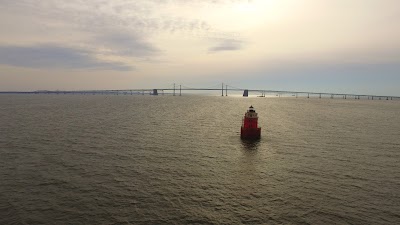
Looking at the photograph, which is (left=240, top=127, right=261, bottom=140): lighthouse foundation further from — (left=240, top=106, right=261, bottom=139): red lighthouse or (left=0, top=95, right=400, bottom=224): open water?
(left=0, top=95, right=400, bottom=224): open water

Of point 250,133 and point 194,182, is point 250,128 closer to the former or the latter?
point 250,133

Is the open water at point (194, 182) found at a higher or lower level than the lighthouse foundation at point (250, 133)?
lower

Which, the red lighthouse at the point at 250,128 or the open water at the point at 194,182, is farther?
the red lighthouse at the point at 250,128

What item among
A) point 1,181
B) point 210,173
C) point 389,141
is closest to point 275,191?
point 210,173

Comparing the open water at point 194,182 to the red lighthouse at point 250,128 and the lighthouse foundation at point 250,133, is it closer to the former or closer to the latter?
the lighthouse foundation at point 250,133

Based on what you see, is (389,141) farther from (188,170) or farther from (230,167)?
(188,170)

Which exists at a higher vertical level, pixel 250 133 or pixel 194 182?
pixel 250 133

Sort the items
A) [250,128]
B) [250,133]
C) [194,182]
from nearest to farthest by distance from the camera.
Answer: [194,182] < [250,133] < [250,128]

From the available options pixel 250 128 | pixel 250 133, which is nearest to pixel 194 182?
pixel 250 133

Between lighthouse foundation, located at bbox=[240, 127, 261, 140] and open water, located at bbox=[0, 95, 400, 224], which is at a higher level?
lighthouse foundation, located at bbox=[240, 127, 261, 140]

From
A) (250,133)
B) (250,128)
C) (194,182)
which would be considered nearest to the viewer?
(194,182)

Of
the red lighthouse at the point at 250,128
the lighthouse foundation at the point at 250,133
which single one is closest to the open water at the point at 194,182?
the lighthouse foundation at the point at 250,133

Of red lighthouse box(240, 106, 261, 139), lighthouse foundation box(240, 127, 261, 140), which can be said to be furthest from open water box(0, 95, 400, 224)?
red lighthouse box(240, 106, 261, 139)

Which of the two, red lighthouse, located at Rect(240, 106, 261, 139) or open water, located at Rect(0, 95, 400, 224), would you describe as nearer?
open water, located at Rect(0, 95, 400, 224)
